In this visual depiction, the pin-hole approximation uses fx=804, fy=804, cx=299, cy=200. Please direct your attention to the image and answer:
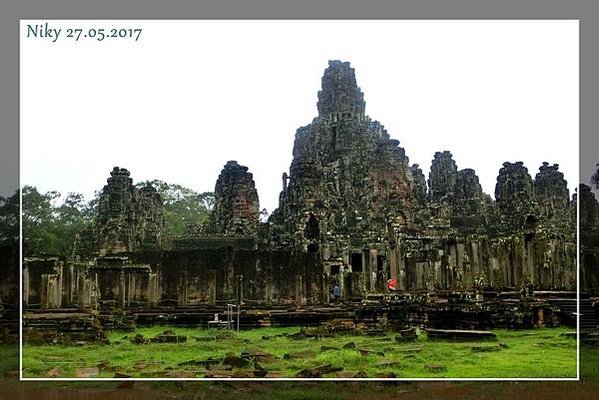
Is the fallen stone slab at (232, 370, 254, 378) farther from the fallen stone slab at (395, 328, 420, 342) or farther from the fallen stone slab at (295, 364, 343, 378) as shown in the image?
the fallen stone slab at (395, 328, 420, 342)

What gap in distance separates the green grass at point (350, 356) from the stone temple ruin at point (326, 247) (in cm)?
251

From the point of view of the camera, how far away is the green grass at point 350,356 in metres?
15.0

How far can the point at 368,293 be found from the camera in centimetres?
2214

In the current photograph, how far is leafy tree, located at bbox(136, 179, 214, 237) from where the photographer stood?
176 feet

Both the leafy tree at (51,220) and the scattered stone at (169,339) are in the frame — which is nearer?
the scattered stone at (169,339)

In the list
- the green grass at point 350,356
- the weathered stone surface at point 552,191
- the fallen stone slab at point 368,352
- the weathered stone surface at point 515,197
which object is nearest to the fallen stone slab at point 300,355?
the green grass at point 350,356

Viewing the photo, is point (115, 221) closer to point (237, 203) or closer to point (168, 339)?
point (237, 203)

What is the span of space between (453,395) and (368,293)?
8.59 meters

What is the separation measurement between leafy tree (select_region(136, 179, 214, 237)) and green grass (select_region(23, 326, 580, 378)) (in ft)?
113

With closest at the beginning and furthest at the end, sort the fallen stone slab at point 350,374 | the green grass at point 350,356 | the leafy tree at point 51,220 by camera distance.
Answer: the fallen stone slab at point 350,374 → the green grass at point 350,356 → the leafy tree at point 51,220

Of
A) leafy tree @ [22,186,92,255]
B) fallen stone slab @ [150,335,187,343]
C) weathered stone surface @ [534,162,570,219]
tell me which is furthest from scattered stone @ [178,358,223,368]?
leafy tree @ [22,186,92,255]

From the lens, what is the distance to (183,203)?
55812 millimetres

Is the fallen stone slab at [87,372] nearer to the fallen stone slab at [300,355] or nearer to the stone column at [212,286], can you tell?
the fallen stone slab at [300,355]

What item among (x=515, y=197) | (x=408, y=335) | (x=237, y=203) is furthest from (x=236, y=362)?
(x=237, y=203)
